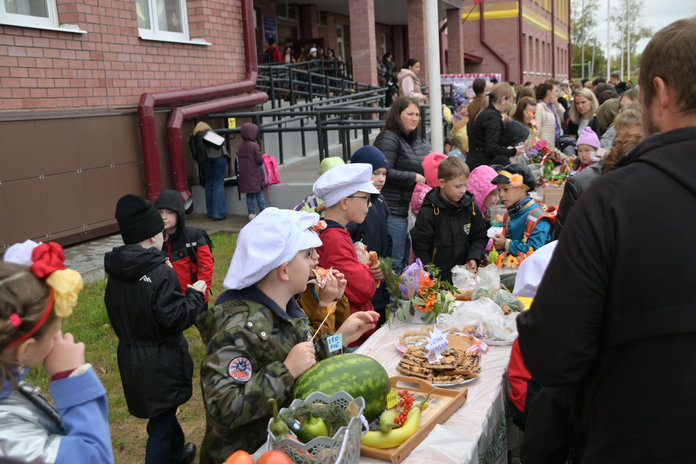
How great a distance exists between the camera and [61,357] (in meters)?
1.76

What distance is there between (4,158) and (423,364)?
6.89 metres

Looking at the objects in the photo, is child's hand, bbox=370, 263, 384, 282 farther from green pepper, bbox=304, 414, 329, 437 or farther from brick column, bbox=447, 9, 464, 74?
brick column, bbox=447, 9, 464, 74

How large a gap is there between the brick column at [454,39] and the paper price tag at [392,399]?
90.3 ft

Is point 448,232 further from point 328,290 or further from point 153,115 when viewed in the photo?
point 153,115

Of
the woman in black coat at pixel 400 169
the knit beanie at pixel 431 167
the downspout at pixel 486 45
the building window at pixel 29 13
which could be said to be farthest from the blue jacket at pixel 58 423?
the downspout at pixel 486 45

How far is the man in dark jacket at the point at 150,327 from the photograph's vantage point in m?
3.63

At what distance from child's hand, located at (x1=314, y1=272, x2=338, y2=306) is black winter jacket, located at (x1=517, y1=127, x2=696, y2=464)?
1.72m

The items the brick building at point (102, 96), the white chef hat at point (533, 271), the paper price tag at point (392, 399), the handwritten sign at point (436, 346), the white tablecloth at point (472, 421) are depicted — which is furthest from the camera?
the brick building at point (102, 96)

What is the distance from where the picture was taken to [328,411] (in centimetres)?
215

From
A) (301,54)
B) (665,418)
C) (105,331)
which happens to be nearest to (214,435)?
(665,418)

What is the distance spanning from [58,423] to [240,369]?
0.76 m

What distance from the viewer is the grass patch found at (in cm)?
438

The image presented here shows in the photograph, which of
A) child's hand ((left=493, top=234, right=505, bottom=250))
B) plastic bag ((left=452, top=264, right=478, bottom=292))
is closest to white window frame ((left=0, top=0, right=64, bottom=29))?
child's hand ((left=493, top=234, right=505, bottom=250))

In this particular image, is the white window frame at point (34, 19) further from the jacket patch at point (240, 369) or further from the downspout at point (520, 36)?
the downspout at point (520, 36)
